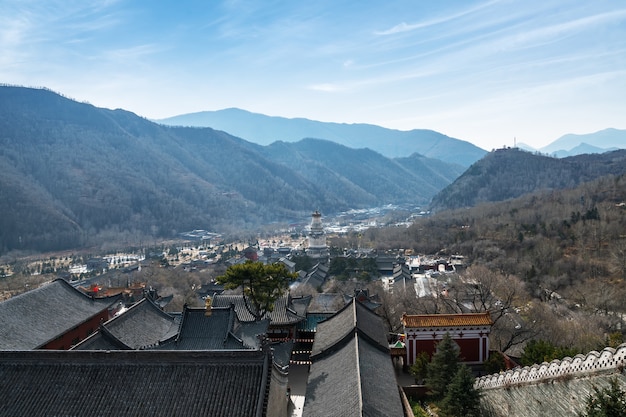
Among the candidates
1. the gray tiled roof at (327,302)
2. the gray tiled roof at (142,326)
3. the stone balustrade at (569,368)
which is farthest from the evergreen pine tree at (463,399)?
the gray tiled roof at (327,302)

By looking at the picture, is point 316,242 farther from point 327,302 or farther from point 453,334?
point 453,334

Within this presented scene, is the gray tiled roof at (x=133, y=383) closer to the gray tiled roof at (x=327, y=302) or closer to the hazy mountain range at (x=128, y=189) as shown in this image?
the gray tiled roof at (x=327, y=302)

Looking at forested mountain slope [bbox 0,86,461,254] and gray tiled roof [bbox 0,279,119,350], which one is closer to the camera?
gray tiled roof [bbox 0,279,119,350]

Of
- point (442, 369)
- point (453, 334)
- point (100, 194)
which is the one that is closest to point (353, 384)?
point (442, 369)

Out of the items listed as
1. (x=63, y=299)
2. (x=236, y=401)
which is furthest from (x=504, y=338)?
(x=63, y=299)

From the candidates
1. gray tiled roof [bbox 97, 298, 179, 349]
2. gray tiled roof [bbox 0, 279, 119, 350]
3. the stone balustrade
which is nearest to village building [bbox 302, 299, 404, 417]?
the stone balustrade

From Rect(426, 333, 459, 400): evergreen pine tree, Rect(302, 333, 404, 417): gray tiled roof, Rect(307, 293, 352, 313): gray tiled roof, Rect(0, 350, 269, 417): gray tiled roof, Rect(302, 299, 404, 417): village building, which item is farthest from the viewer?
Rect(307, 293, 352, 313): gray tiled roof

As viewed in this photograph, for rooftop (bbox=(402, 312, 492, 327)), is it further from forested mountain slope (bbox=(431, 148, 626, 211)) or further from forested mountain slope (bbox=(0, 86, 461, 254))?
forested mountain slope (bbox=(431, 148, 626, 211))

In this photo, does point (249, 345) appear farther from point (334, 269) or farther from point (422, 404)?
point (334, 269)
